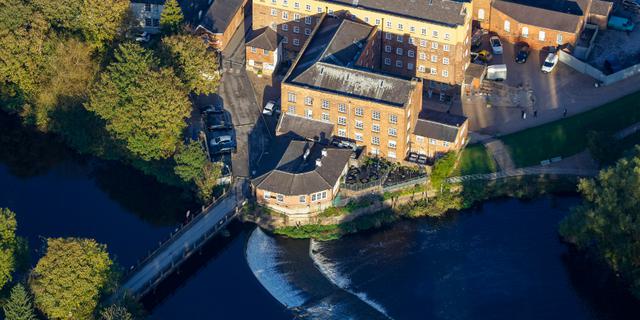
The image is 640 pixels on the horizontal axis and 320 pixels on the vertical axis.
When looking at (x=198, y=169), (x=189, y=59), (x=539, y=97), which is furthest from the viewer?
(x=539, y=97)

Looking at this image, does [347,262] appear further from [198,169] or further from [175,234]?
[198,169]

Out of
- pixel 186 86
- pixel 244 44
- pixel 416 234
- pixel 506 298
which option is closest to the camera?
pixel 506 298

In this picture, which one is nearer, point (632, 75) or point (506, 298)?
point (506, 298)

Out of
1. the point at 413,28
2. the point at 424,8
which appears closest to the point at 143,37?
the point at 413,28

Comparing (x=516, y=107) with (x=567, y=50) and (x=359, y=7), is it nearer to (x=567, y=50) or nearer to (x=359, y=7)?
(x=567, y=50)

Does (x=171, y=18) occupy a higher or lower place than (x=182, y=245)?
higher

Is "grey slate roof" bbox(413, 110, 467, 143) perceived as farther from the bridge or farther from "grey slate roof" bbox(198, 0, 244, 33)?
"grey slate roof" bbox(198, 0, 244, 33)

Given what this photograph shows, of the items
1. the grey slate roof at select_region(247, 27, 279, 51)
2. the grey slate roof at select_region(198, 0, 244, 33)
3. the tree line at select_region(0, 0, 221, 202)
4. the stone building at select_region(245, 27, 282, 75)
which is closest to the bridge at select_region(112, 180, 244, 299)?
the tree line at select_region(0, 0, 221, 202)

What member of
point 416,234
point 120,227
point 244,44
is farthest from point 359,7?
point 120,227
